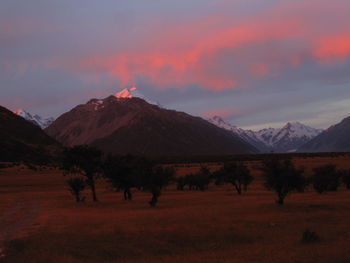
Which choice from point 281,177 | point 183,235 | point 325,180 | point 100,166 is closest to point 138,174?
point 100,166

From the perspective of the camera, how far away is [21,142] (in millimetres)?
145500

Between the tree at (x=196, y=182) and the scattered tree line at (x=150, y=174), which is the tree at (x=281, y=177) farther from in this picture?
the tree at (x=196, y=182)

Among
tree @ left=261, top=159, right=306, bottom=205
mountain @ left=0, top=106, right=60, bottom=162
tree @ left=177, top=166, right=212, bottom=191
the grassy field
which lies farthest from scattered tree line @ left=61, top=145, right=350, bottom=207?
mountain @ left=0, top=106, right=60, bottom=162

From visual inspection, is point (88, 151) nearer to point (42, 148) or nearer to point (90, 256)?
point (90, 256)

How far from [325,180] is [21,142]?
121m

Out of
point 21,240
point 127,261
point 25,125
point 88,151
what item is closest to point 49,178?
point 88,151

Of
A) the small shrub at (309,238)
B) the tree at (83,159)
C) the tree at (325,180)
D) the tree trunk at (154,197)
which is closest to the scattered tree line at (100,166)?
the tree at (83,159)

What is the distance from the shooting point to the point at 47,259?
18.1 metres

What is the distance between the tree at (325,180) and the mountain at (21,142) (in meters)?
96.4

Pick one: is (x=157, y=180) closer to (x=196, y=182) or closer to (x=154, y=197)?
(x=154, y=197)

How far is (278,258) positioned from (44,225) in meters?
16.5

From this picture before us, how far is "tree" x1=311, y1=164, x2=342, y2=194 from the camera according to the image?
4881cm

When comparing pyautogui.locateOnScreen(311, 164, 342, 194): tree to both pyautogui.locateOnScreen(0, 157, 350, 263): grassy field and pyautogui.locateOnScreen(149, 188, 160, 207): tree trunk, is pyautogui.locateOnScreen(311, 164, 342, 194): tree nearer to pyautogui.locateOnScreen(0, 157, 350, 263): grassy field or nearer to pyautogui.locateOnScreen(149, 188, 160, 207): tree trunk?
pyautogui.locateOnScreen(0, 157, 350, 263): grassy field

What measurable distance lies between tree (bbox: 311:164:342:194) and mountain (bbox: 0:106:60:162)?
316 ft
